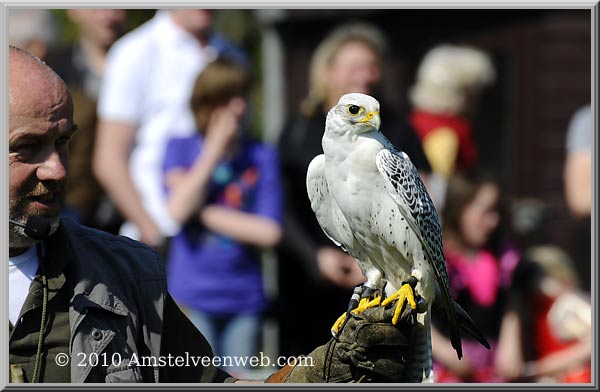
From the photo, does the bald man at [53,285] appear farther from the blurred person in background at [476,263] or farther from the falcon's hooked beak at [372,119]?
the blurred person in background at [476,263]

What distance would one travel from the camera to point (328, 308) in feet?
19.9

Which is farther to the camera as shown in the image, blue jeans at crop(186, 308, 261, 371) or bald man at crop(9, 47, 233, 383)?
blue jeans at crop(186, 308, 261, 371)

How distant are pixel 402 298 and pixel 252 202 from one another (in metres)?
3.07

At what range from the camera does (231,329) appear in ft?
20.0

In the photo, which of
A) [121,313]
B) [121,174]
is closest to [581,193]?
[121,174]

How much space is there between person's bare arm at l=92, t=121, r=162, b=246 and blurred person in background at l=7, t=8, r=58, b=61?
2.17 feet

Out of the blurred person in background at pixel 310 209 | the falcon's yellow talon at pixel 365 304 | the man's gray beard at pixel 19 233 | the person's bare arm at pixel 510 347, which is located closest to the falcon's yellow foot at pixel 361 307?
the falcon's yellow talon at pixel 365 304

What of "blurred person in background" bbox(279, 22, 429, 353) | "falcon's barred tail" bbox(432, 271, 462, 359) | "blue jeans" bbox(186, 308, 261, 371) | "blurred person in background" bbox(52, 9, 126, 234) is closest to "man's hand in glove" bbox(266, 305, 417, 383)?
"falcon's barred tail" bbox(432, 271, 462, 359)

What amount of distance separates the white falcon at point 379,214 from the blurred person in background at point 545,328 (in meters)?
2.79

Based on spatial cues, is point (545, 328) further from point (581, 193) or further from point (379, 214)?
point (379, 214)

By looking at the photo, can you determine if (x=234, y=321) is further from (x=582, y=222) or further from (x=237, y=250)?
(x=582, y=222)

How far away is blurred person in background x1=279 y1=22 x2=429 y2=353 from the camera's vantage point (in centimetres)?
590

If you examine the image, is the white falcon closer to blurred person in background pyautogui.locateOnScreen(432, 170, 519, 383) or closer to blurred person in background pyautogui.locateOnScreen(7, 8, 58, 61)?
blurred person in background pyautogui.locateOnScreen(432, 170, 519, 383)

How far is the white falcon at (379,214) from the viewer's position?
3463 mm
